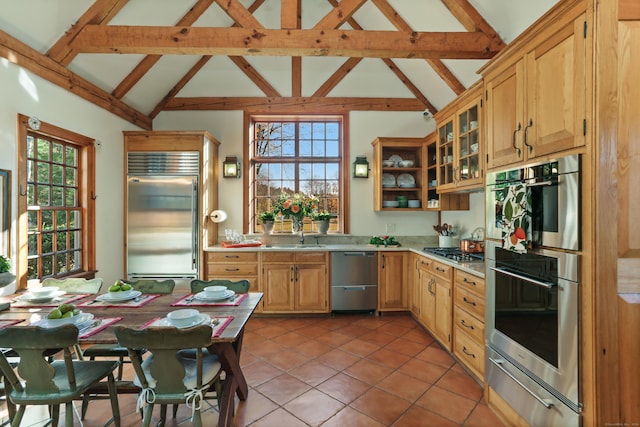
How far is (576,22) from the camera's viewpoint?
1.49 m

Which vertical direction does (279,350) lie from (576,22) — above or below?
below

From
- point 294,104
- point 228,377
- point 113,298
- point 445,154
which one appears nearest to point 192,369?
point 228,377

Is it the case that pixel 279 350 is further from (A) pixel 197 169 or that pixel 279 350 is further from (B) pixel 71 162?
(B) pixel 71 162

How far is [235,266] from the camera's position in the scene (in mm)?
3941

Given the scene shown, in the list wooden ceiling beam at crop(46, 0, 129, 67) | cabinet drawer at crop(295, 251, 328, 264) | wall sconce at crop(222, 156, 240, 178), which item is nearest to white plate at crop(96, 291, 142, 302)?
cabinet drawer at crop(295, 251, 328, 264)

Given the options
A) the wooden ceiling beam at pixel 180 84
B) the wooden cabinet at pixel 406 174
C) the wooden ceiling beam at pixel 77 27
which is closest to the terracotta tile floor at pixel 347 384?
the wooden cabinet at pixel 406 174

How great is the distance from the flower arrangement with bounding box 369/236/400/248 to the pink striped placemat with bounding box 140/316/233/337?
2.79 meters

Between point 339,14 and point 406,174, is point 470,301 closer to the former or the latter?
point 406,174

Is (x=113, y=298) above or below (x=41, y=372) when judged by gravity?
above

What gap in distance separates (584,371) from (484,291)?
0.85 m

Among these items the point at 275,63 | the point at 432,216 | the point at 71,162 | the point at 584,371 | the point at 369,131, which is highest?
the point at 275,63

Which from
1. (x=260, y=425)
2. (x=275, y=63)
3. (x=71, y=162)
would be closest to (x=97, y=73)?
(x=71, y=162)

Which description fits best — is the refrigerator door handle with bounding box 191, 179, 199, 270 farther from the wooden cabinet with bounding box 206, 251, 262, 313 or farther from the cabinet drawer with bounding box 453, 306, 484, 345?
the cabinet drawer with bounding box 453, 306, 484, 345

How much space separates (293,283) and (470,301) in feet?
6.98
